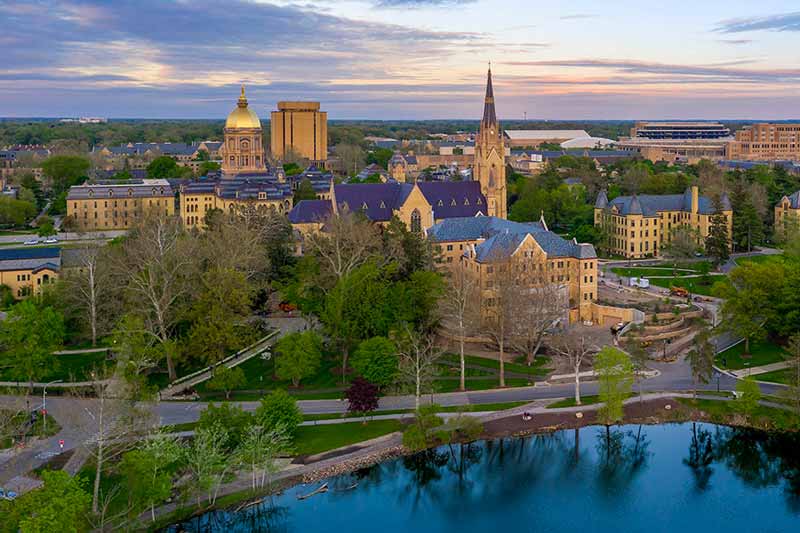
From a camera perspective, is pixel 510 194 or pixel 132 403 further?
pixel 510 194

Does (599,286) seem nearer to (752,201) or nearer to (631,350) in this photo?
(631,350)

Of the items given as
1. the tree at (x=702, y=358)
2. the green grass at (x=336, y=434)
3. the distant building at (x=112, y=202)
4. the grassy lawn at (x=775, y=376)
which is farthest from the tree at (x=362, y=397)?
the distant building at (x=112, y=202)

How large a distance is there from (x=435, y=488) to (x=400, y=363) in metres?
9.91

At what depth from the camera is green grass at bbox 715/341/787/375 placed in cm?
5658

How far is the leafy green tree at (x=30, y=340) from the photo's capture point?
50875 millimetres

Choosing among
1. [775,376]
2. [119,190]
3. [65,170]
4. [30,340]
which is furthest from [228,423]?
[65,170]

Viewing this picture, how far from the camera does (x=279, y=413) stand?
44.4 meters

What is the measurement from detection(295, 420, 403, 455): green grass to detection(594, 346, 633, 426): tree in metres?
11.6

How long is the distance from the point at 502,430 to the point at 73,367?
1138 inches

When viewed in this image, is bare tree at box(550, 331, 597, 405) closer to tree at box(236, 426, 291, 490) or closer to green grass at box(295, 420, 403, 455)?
green grass at box(295, 420, 403, 455)

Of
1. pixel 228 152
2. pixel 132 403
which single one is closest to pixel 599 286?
pixel 132 403

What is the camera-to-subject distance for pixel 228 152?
11269 cm

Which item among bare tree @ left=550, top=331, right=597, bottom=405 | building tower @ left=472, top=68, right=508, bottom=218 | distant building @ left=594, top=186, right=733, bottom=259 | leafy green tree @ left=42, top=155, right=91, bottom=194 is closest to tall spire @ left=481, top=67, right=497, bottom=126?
building tower @ left=472, top=68, right=508, bottom=218

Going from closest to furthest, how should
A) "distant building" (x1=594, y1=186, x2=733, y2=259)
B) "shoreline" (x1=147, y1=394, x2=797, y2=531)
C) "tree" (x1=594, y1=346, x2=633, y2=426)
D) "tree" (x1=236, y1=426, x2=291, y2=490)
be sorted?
"shoreline" (x1=147, y1=394, x2=797, y2=531)
"tree" (x1=236, y1=426, x2=291, y2=490)
"tree" (x1=594, y1=346, x2=633, y2=426)
"distant building" (x1=594, y1=186, x2=733, y2=259)
